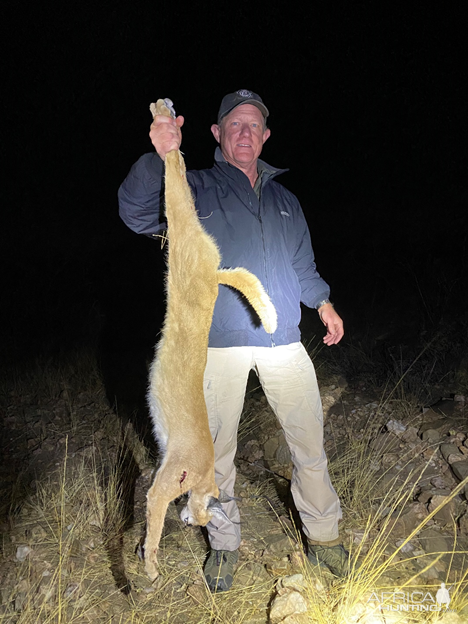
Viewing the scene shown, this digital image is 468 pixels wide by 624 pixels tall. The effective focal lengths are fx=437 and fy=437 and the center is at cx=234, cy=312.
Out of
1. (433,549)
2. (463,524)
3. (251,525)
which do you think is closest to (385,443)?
(463,524)

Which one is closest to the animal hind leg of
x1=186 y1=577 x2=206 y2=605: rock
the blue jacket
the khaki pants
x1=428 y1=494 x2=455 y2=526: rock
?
the khaki pants

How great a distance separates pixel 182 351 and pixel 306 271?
1569 millimetres

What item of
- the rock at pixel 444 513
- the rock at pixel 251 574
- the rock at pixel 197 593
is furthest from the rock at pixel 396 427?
the rock at pixel 197 593

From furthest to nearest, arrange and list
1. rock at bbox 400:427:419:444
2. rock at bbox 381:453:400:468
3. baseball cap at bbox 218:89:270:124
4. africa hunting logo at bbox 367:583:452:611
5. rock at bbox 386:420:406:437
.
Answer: rock at bbox 386:420:406:437
rock at bbox 400:427:419:444
rock at bbox 381:453:400:468
baseball cap at bbox 218:89:270:124
africa hunting logo at bbox 367:583:452:611

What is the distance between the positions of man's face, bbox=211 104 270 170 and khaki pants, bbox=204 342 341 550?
3.98 feet

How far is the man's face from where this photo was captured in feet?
9.08

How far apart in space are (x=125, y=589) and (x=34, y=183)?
12454mm

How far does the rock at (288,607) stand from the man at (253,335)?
38 cm

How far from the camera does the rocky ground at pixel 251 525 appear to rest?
8.40 feet

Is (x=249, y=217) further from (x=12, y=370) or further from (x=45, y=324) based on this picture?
(x=45, y=324)

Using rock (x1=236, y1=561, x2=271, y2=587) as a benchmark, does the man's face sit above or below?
above

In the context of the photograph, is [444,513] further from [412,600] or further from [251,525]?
[251,525]

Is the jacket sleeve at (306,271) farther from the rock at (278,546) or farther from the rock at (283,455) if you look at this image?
the rock at (283,455)

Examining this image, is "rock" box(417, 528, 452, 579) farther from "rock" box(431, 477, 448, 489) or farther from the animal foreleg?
the animal foreleg
